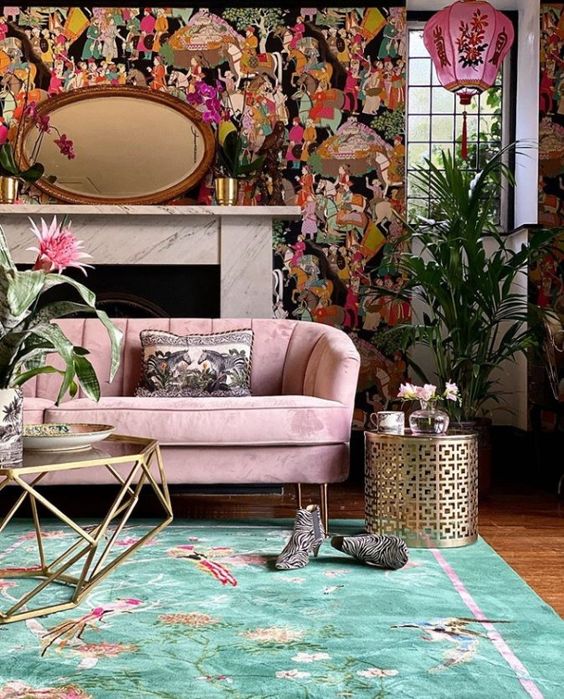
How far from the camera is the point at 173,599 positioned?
2.46 metres

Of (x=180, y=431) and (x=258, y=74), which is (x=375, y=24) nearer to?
(x=258, y=74)

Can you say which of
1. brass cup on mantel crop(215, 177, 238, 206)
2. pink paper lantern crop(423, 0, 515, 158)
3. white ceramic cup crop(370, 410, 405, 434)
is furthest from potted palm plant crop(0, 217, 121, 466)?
brass cup on mantel crop(215, 177, 238, 206)

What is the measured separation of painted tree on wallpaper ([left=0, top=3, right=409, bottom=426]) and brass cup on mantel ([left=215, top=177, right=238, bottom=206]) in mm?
124

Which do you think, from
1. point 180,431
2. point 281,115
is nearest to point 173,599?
point 180,431

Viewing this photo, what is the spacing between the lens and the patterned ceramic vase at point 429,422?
320 centimetres

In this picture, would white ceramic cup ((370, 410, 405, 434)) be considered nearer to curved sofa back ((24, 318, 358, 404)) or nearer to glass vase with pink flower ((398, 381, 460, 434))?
glass vase with pink flower ((398, 381, 460, 434))

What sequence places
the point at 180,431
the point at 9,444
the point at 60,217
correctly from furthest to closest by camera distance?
1. the point at 60,217
2. the point at 180,431
3. the point at 9,444

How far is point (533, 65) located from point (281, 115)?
145 centimetres

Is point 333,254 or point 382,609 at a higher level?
point 333,254

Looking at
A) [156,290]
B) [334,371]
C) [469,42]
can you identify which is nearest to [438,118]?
[469,42]

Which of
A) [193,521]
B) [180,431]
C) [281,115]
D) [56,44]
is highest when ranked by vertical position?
[56,44]

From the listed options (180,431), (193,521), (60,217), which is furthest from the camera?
(60,217)

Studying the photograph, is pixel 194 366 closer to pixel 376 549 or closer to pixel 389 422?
pixel 389 422

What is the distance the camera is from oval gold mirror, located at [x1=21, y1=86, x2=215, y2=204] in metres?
5.21
